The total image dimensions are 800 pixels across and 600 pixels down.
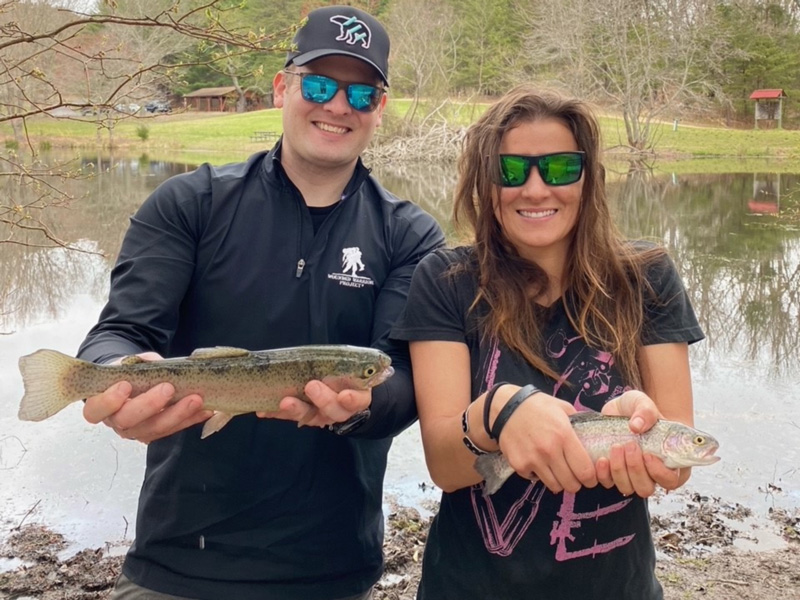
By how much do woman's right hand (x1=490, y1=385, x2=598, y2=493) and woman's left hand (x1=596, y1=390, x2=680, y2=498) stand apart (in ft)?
0.32

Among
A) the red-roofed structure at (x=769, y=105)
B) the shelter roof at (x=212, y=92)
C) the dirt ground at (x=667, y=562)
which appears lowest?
the dirt ground at (x=667, y=562)

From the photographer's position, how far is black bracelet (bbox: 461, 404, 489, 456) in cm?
247

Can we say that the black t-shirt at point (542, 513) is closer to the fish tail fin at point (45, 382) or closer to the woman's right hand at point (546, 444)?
the woman's right hand at point (546, 444)

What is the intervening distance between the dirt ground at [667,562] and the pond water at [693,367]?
208 millimetres

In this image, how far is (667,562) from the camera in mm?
5098

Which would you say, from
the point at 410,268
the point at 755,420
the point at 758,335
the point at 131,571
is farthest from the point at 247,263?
the point at 758,335

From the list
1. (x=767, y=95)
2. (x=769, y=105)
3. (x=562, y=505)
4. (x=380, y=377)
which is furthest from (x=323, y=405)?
(x=769, y=105)

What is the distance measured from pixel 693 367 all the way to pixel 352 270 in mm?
7006

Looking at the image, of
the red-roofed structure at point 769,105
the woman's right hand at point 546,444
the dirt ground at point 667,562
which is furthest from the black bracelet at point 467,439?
the red-roofed structure at point 769,105

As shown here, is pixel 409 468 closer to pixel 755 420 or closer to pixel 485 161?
pixel 755 420

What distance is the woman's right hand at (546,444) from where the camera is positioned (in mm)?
2277

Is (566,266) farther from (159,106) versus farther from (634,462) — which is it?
(159,106)

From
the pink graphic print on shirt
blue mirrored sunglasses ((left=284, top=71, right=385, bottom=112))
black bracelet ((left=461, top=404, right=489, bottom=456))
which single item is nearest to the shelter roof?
blue mirrored sunglasses ((left=284, top=71, right=385, bottom=112))

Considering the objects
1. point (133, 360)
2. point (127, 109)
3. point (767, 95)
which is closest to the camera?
point (133, 360)
